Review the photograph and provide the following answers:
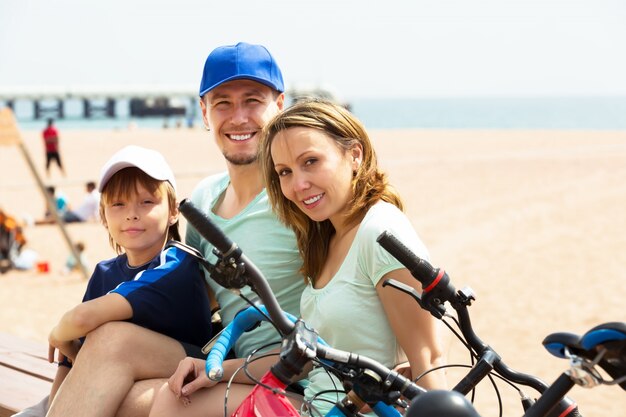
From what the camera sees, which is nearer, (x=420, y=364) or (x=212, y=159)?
(x=420, y=364)

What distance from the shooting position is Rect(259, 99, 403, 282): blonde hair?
251cm

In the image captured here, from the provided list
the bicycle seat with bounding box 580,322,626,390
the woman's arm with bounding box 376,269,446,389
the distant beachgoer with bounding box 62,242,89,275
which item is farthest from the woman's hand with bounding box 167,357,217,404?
the distant beachgoer with bounding box 62,242,89,275

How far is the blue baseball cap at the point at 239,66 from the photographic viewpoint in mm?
3131

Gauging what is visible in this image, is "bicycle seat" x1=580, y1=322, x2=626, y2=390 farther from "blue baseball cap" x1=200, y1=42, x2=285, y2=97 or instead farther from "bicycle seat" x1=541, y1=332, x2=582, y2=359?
"blue baseball cap" x1=200, y1=42, x2=285, y2=97

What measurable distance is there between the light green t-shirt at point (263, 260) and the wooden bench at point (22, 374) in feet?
3.18

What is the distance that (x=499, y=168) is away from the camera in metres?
23.9

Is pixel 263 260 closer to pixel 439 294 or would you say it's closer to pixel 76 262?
pixel 439 294

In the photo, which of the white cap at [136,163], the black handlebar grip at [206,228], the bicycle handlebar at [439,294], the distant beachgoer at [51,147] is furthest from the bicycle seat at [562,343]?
the distant beachgoer at [51,147]

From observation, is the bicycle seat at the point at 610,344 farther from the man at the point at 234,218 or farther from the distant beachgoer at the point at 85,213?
the distant beachgoer at the point at 85,213

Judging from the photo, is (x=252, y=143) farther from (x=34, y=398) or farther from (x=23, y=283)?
(x=23, y=283)

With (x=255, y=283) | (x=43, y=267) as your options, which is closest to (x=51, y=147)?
(x=43, y=267)

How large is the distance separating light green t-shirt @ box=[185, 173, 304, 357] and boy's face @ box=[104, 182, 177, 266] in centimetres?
21

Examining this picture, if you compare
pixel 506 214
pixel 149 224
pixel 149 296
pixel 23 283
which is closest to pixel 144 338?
pixel 149 296

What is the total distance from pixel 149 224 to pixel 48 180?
70.2 feet
